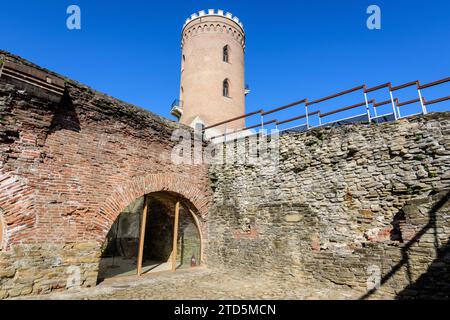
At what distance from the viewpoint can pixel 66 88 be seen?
5.74 meters

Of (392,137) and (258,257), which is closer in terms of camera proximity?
(392,137)

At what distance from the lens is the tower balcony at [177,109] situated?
1770 cm

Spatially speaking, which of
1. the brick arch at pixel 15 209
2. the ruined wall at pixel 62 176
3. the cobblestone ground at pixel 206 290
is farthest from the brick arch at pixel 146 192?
the brick arch at pixel 15 209

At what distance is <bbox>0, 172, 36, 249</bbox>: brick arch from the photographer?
4.72 m

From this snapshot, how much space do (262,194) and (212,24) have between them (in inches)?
572

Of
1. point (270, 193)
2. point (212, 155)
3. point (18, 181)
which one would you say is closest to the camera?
point (18, 181)

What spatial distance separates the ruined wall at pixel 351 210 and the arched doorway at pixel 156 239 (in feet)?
3.04

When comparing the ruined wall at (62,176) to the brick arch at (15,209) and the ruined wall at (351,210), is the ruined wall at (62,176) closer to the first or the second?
the brick arch at (15,209)

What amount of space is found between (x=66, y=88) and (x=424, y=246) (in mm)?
7691

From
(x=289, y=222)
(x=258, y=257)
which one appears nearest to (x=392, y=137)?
(x=289, y=222)

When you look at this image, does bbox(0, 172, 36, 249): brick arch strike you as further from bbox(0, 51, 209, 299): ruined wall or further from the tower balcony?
the tower balcony

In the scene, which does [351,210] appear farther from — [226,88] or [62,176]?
[226,88]
